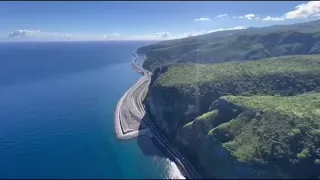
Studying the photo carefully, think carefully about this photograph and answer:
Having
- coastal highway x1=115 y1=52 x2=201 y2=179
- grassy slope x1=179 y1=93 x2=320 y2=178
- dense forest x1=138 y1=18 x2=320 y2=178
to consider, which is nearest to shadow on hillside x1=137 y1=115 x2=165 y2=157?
→ coastal highway x1=115 y1=52 x2=201 y2=179

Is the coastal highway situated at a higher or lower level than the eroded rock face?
lower

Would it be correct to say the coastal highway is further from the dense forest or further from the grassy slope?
the grassy slope

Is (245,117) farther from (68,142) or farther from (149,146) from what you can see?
(68,142)

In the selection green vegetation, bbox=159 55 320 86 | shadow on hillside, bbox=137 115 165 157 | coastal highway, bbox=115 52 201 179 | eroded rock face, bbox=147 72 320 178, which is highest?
green vegetation, bbox=159 55 320 86

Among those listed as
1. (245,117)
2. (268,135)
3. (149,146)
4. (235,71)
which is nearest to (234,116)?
(245,117)

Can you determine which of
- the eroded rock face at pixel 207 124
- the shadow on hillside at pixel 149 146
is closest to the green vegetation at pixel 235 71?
the eroded rock face at pixel 207 124

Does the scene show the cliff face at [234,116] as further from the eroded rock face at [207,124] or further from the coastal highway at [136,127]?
the coastal highway at [136,127]
